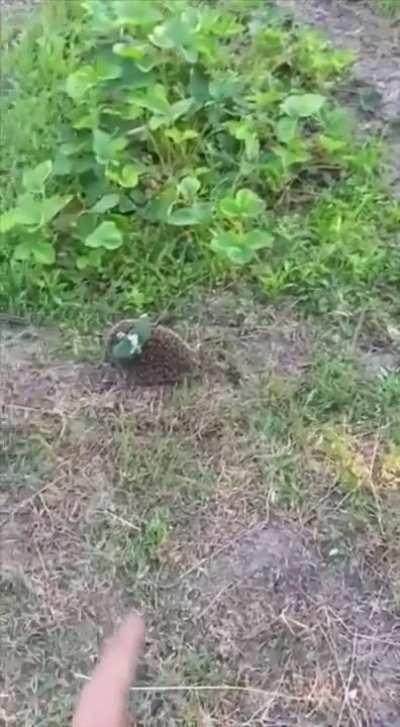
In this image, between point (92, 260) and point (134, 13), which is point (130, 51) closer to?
point (134, 13)

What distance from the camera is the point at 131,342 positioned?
270 centimetres

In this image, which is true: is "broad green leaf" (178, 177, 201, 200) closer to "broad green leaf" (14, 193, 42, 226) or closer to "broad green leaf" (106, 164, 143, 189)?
"broad green leaf" (106, 164, 143, 189)

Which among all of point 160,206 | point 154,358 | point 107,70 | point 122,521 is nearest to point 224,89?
point 107,70

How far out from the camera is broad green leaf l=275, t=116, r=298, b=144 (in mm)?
3141

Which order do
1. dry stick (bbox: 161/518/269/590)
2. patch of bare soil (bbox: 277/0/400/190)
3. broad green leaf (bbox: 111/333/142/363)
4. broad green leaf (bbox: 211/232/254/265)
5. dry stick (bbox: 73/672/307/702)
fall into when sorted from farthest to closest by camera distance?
patch of bare soil (bbox: 277/0/400/190) < broad green leaf (bbox: 211/232/254/265) < broad green leaf (bbox: 111/333/142/363) < dry stick (bbox: 161/518/269/590) < dry stick (bbox: 73/672/307/702)

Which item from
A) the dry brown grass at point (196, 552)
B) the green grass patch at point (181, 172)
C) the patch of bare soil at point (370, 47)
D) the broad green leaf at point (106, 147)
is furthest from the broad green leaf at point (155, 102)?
the dry brown grass at point (196, 552)

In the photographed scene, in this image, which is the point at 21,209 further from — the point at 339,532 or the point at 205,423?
the point at 339,532

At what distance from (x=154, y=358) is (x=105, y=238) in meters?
0.36

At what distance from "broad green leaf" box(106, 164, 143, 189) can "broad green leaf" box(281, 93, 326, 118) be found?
44 centimetres

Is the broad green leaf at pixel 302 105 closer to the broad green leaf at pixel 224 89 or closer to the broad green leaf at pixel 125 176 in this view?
the broad green leaf at pixel 224 89

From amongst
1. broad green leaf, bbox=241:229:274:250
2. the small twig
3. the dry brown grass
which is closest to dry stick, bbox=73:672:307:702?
the dry brown grass

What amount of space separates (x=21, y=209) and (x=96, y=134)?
281 millimetres

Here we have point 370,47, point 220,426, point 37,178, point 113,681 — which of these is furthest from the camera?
point 370,47

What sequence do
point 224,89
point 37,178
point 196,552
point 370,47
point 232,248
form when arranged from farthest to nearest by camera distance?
point 370,47 < point 224,89 < point 37,178 < point 232,248 < point 196,552
